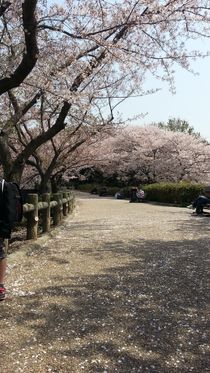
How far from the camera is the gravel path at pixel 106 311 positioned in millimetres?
3062

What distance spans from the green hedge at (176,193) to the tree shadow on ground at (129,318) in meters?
18.9

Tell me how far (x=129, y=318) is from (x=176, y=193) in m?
23.2

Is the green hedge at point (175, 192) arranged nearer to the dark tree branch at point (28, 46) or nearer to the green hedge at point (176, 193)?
the green hedge at point (176, 193)

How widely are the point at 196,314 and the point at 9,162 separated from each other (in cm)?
606

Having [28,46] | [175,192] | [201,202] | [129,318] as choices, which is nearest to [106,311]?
[129,318]

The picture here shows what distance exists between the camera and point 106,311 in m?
4.13

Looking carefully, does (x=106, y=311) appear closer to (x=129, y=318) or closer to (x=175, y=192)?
(x=129, y=318)

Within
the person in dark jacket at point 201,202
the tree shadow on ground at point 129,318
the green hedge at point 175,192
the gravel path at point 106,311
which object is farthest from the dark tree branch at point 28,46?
the green hedge at point 175,192

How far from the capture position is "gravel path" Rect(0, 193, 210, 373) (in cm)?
306

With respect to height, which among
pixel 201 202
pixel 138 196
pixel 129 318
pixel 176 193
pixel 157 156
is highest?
pixel 157 156

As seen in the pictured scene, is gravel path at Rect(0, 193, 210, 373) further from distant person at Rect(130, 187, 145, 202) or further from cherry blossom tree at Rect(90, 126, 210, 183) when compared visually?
cherry blossom tree at Rect(90, 126, 210, 183)

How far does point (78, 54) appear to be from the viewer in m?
9.12

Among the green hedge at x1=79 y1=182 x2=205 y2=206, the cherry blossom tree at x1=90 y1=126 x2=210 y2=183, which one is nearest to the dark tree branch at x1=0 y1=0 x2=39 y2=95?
the green hedge at x1=79 y1=182 x2=205 y2=206

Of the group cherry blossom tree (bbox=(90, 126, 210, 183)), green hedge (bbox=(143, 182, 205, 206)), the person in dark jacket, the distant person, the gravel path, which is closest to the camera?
the gravel path
